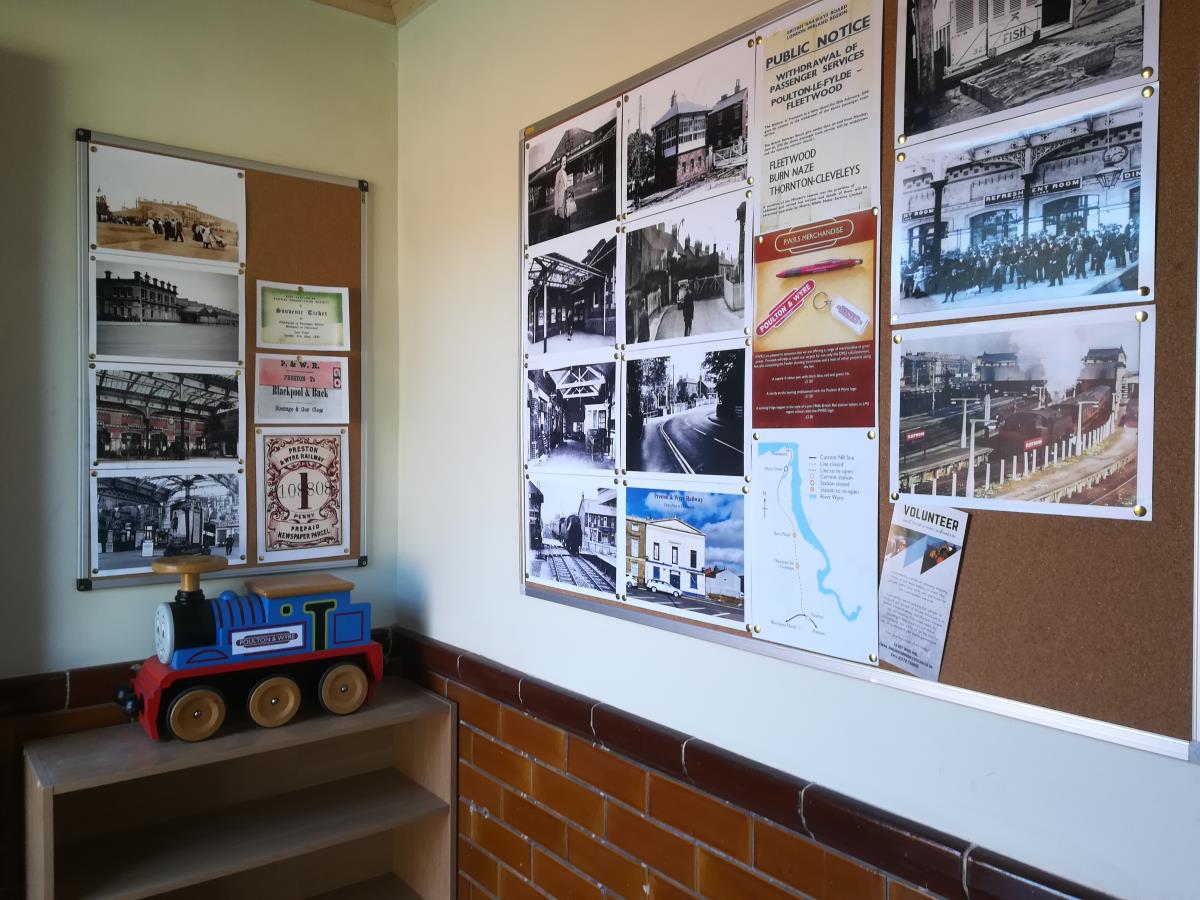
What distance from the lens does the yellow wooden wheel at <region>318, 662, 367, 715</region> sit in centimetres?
194

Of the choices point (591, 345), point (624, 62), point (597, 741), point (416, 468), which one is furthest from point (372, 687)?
point (624, 62)

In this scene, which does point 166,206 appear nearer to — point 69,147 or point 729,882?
point 69,147

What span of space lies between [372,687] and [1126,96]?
1954mm

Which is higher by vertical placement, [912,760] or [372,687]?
[912,760]

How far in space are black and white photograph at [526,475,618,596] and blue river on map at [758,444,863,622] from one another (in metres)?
0.42

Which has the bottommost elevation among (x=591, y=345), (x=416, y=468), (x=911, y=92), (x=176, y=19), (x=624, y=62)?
(x=416, y=468)

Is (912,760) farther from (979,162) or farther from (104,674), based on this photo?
(104,674)

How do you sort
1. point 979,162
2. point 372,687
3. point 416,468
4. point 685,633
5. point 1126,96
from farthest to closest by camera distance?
point 416,468 < point 372,687 < point 685,633 < point 979,162 < point 1126,96

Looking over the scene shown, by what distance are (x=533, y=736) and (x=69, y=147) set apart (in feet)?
5.64

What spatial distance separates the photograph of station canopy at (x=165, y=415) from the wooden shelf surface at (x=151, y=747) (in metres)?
0.64

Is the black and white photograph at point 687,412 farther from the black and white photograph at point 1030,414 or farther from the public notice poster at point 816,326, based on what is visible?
the black and white photograph at point 1030,414

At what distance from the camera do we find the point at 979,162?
1.03 meters

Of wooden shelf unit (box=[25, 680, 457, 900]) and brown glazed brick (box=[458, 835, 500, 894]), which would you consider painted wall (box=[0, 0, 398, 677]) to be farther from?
brown glazed brick (box=[458, 835, 500, 894])

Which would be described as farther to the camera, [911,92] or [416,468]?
[416,468]
